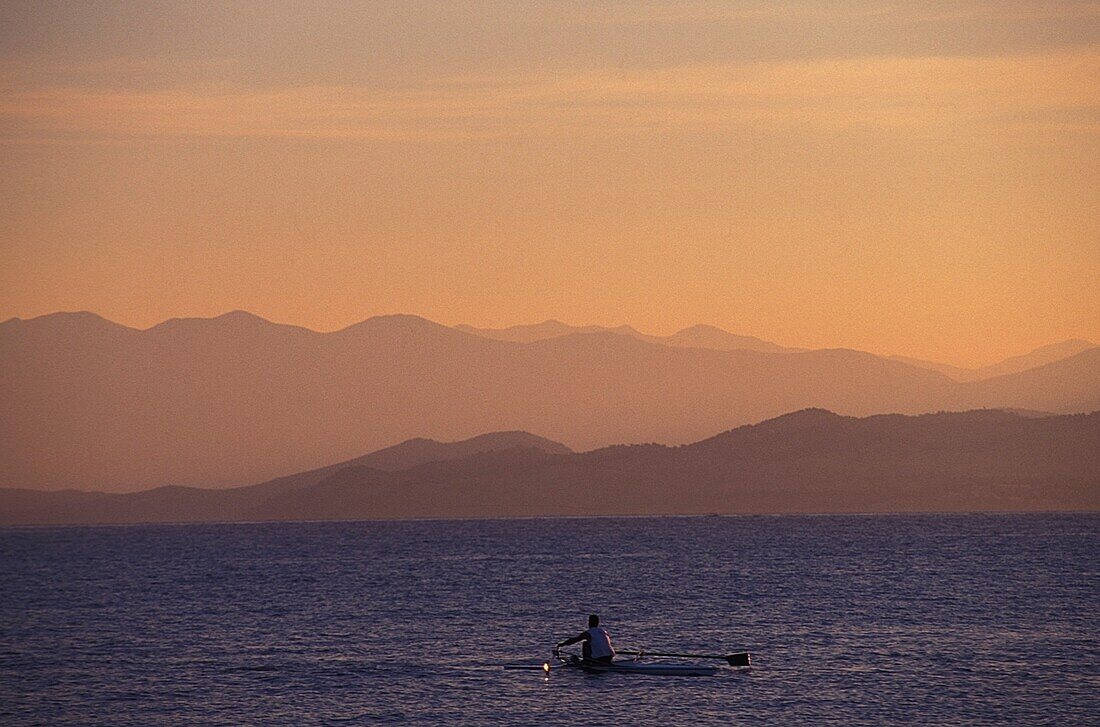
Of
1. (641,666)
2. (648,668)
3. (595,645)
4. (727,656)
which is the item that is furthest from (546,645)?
(727,656)

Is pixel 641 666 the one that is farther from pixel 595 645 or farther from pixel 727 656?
pixel 727 656

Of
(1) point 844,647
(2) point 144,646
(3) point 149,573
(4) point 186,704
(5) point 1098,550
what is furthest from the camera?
(5) point 1098,550

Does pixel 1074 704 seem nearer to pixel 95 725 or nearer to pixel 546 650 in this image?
pixel 546 650

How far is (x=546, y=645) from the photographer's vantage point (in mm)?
78688

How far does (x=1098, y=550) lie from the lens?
18412 centimetres

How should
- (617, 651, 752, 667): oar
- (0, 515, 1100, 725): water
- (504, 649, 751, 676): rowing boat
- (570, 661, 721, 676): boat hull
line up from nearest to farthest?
(0, 515, 1100, 725): water, (570, 661, 721, 676): boat hull, (504, 649, 751, 676): rowing boat, (617, 651, 752, 667): oar

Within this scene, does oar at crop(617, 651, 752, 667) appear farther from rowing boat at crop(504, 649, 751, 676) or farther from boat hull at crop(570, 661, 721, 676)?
boat hull at crop(570, 661, 721, 676)

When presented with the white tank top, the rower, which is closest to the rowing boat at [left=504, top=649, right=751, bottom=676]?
the rower

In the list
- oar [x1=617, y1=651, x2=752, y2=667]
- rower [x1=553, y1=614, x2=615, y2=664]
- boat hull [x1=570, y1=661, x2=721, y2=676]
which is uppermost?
rower [x1=553, y1=614, x2=615, y2=664]

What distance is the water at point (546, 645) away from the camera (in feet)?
195

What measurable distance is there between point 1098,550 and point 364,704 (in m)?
143

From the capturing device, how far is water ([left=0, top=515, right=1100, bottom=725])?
2345 inches

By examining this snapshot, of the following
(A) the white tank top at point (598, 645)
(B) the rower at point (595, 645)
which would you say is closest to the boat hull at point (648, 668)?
(B) the rower at point (595, 645)

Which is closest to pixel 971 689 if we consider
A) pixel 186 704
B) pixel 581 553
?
pixel 186 704
